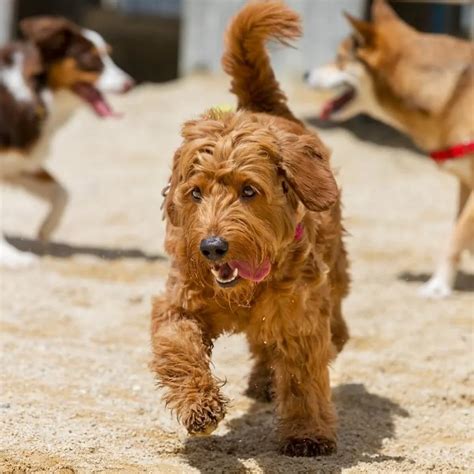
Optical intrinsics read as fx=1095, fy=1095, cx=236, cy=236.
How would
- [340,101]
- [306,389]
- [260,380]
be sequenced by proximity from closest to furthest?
1. [306,389]
2. [260,380]
3. [340,101]

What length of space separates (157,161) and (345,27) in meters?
2.93

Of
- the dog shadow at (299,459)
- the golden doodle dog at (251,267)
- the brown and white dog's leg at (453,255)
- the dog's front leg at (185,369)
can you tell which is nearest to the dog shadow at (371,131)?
the brown and white dog's leg at (453,255)

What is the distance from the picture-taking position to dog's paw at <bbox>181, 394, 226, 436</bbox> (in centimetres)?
353

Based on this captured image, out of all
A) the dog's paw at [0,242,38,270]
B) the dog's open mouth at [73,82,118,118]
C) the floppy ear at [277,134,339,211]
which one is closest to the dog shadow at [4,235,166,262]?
the dog's paw at [0,242,38,270]

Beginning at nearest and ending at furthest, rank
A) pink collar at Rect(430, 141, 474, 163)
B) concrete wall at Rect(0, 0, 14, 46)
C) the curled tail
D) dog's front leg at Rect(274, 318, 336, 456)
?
1. dog's front leg at Rect(274, 318, 336, 456)
2. the curled tail
3. pink collar at Rect(430, 141, 474, 163)
4. concrete wall at Rect(0, 0, 14, 46)

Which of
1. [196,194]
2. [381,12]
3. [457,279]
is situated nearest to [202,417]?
[196,194]

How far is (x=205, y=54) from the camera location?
46.5 feet

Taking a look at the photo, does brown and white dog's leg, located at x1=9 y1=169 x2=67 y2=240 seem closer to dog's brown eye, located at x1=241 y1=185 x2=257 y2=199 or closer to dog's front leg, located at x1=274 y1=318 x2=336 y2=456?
dog's front leg, located at x1=274 y1=318 x2=336 y2=456

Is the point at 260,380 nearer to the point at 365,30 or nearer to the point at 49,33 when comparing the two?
the point at 365,30

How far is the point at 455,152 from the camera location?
7559 millimetres

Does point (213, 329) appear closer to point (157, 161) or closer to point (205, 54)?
point (157, 161)

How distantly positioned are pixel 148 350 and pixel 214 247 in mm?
2188

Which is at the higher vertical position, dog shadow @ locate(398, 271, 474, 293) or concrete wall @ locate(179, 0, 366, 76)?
dog shadow @ locate(398, 271, 474, 293)

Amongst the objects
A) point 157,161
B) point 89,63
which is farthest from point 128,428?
point 157,161
